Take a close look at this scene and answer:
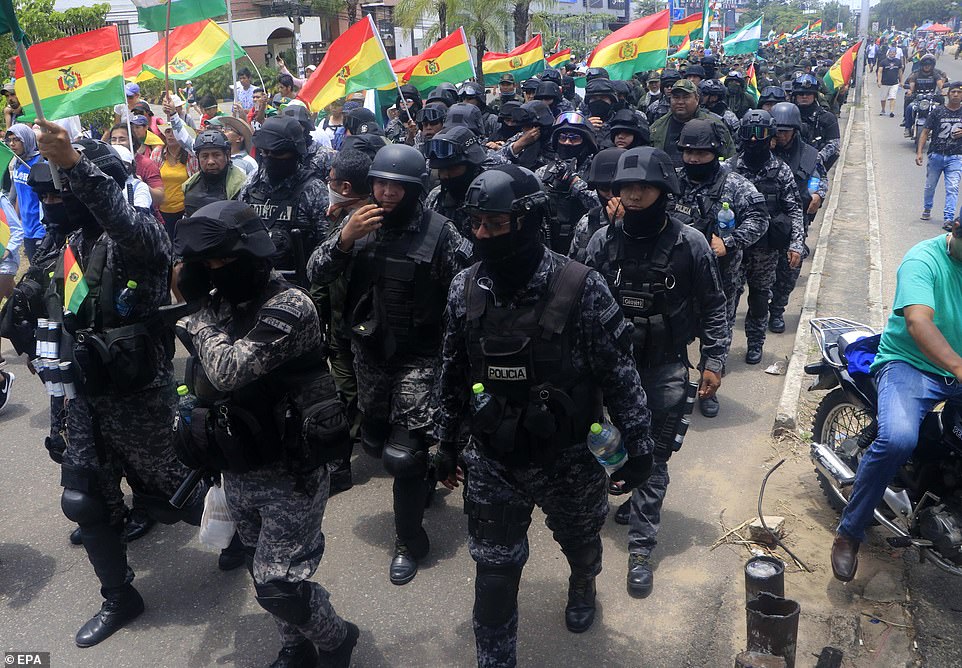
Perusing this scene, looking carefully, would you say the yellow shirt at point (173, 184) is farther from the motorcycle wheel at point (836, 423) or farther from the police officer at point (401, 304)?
the motorcycle wheel at point (836, 423)

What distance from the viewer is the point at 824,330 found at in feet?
16.5

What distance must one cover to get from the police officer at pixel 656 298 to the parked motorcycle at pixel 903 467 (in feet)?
2.82

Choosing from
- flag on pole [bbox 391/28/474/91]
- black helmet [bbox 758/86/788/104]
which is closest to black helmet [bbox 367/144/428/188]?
black helmet [bbox 758/86/788/104]

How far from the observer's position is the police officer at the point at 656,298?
4016 mm

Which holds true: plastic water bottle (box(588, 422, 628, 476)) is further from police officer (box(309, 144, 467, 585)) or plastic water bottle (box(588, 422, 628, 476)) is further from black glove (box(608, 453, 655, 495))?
police officer (box(309, 144, 467, 585))

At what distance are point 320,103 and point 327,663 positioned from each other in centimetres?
794

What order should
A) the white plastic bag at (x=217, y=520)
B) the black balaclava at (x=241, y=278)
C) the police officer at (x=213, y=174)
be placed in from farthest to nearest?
the police officer at (x=213, y=174) → the white plastic bag at (x=217, y=520) → the black balaclava at (x=241, y=278)

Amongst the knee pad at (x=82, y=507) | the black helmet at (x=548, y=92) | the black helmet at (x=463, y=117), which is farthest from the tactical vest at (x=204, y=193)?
the black helmet at (x=548, y=92)

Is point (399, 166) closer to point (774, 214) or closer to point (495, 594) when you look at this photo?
point (495, 594)

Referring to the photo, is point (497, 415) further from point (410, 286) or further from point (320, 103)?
point (320, 103)

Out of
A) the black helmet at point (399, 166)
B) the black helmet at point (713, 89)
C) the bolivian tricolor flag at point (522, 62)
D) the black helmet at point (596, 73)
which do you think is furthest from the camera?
the bolivian tricolor flag at point (522, 62)

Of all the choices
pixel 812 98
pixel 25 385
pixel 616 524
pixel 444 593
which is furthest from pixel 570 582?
pixel 812 98

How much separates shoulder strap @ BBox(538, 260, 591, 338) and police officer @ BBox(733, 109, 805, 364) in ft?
14.1

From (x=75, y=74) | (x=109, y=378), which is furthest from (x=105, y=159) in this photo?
(x=75, y=74)
